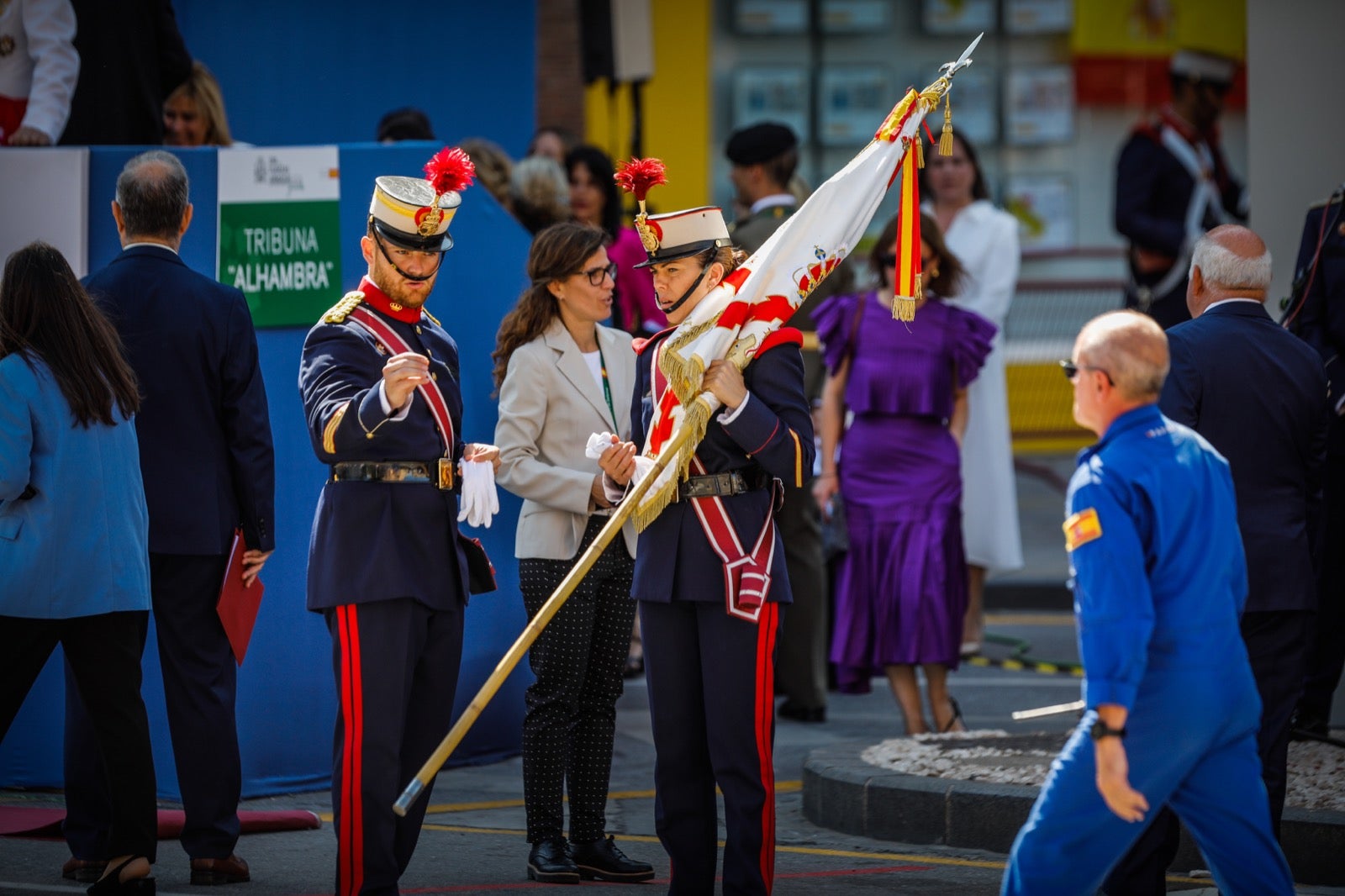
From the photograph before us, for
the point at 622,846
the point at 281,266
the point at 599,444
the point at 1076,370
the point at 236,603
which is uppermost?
the point at 281,266

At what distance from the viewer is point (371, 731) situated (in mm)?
5391

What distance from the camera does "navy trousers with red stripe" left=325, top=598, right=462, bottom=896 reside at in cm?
535

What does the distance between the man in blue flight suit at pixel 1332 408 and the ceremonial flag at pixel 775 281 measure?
86.4 inches

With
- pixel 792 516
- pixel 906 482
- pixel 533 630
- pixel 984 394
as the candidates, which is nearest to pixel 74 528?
pixel 533 630

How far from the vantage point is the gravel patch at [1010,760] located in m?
6.62

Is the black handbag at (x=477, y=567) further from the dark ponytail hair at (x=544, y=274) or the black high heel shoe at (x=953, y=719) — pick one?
the black high heel shoe at (x=953, y=719)

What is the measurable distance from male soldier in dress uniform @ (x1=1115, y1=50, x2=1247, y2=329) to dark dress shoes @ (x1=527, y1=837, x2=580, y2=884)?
513 cm


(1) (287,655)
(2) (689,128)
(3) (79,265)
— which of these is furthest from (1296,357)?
(2) (689,128)

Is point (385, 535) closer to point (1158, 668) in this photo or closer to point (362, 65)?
point (1158, 668)

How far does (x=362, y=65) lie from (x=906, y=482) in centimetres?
481

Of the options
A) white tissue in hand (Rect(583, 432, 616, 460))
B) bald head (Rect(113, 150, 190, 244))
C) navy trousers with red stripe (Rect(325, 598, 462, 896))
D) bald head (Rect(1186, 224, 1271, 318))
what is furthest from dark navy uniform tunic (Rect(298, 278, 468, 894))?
bald head (Rect(1186, 224, 1271, 318))

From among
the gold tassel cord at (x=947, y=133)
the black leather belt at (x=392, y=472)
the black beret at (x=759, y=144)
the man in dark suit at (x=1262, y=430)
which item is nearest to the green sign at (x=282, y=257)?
the black leather belt at (x=392, y=472)

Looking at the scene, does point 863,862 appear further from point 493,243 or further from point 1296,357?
point 493,243

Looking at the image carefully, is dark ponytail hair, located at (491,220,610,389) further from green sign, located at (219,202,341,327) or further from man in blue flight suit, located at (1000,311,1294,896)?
man in blue flight suit, located at (1000,311,1294,896)
